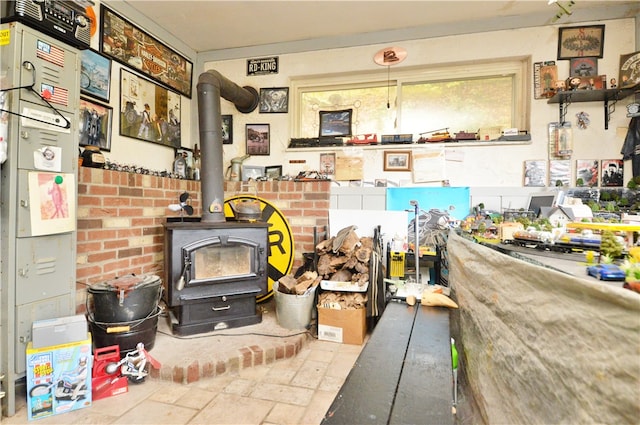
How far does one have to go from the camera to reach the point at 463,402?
125 cm

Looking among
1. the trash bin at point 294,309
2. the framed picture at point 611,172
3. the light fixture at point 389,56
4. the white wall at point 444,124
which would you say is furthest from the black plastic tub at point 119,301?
the framed picture at point 611,172

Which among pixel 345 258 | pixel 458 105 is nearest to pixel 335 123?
pixel 458 105

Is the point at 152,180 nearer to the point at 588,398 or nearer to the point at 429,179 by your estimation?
the point at 429,179

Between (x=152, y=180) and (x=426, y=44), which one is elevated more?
(x=426, y=44)

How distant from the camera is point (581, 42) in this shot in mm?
2615

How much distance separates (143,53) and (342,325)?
296cm

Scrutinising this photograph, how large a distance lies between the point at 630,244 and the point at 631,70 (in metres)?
2.39

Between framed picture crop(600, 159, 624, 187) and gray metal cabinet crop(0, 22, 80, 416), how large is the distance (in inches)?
151

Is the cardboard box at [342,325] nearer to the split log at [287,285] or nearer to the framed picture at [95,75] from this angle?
the split log at [287,285]

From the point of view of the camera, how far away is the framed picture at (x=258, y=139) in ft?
10.8

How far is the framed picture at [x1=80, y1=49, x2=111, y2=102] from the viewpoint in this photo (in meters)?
2.25

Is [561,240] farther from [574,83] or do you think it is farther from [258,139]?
[258,139]

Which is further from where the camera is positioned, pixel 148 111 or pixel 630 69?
pixel 148 111

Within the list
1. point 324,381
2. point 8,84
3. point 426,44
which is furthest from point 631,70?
point 8,84
